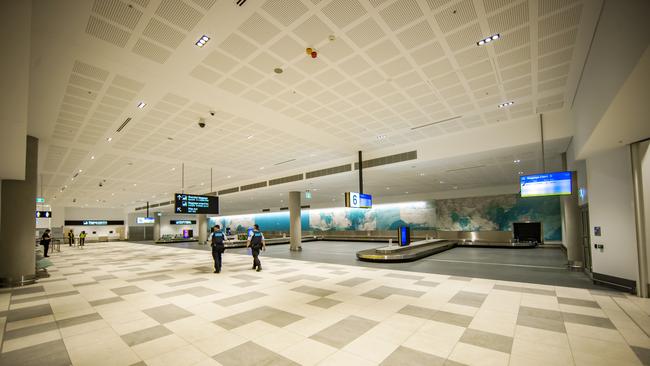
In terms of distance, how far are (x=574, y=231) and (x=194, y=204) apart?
16540 mm

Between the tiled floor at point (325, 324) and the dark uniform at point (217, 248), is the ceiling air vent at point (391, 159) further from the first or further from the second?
the dark uniform at point (217, 248)

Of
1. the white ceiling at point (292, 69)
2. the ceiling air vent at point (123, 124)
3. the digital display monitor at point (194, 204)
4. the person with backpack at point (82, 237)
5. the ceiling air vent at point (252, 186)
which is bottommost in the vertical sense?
the person with backpack at point (82, 237)

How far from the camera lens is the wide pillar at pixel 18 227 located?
9148 mm

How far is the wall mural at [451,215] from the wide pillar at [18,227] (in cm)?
2486

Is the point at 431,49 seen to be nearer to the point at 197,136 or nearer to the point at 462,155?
the point at 462,155

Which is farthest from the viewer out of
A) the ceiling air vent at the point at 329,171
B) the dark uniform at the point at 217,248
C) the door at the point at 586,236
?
the ceiling air vent at the point at 329,171

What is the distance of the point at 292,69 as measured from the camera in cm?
650

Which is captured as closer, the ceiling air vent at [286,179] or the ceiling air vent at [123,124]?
the ceiling air vent at [123,124]

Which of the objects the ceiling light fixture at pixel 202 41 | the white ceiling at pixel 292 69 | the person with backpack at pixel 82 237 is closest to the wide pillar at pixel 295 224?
the white ceiling at pixel 292 69

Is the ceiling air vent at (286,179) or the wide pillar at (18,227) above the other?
the ceiling air vent at (286,179)

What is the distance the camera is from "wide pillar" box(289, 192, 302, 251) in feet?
65.6

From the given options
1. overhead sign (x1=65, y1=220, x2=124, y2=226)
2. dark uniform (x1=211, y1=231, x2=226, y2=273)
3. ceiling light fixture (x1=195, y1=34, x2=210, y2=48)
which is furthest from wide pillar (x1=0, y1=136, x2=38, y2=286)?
overhead sign (x1=65, y1=220, x2=124, y2=226)

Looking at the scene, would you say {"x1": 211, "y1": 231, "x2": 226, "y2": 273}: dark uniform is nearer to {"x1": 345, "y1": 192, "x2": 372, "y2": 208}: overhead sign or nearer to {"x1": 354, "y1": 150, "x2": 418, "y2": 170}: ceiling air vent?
{"x1": 345, "y1": 192, "x2": 372, "y2": 208}: overhead sign

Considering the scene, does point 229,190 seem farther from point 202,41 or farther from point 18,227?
point 202,41
